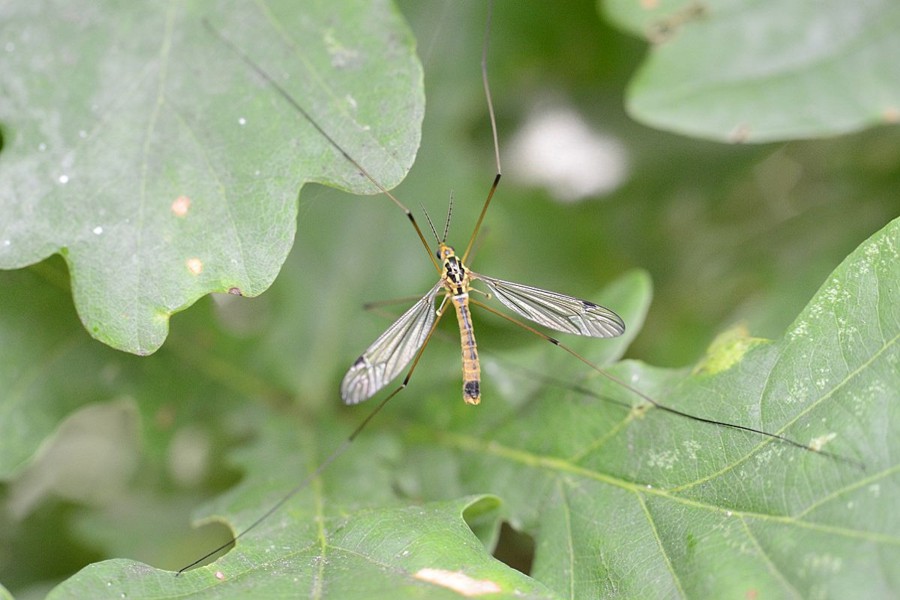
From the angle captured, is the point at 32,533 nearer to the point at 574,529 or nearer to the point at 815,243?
the point at 574,529

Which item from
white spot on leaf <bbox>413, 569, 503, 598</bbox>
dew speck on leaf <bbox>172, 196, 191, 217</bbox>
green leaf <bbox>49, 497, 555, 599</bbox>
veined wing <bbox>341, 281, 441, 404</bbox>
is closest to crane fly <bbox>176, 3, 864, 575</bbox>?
veined wing <bbox>341, 281, 441, 404</bbox>

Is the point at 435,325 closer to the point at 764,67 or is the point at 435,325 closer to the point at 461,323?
the point at 461,323

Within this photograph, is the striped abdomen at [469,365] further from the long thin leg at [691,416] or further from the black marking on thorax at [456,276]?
the long thin leg at [691,416]

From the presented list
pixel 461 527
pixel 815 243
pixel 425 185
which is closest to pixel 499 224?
pixel 425 185

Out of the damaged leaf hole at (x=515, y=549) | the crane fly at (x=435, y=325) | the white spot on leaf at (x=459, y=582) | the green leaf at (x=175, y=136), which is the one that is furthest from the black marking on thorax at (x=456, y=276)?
the white spot on leaf at (x=459, y=582)

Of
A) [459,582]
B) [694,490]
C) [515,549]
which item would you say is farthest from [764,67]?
[459,582]
